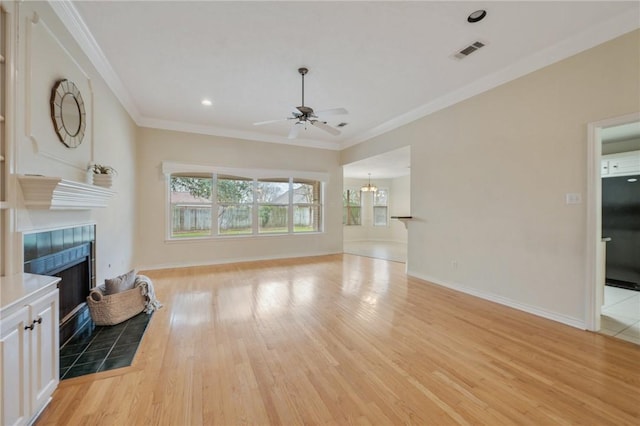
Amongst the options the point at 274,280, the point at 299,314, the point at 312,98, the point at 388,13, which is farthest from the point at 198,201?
the point at 388,13

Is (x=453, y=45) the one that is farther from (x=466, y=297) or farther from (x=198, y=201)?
(x=198, y=201)

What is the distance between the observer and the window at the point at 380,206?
11.0m

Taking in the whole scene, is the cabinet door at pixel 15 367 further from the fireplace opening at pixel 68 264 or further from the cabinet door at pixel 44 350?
the fireplace opening at pixel 68 264

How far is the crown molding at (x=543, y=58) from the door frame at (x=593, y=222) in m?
0.86

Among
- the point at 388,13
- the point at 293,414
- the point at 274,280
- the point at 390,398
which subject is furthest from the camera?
the point at 274,280

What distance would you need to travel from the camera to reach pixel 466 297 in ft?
12.6

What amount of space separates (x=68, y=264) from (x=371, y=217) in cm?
952

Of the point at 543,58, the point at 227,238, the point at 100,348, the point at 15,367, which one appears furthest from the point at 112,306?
the point at 543,58

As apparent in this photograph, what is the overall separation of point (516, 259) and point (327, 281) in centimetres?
278

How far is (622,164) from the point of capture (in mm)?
4152

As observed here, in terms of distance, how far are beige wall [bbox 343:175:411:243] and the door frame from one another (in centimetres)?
767

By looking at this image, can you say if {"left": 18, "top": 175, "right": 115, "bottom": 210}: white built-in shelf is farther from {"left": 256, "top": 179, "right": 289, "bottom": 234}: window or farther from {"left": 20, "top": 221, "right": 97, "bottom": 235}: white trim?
{"left": 256, "top": 179, "right": 289, "bottom": 234}: window

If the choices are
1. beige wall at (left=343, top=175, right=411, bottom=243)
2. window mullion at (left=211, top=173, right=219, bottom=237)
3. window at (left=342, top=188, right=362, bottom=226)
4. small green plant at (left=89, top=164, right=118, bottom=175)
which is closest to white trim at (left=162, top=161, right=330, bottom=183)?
window mullion at (left=211, top=173, right=219, bottom=237)

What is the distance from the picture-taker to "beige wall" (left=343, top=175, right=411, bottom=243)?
10578 millimetres
